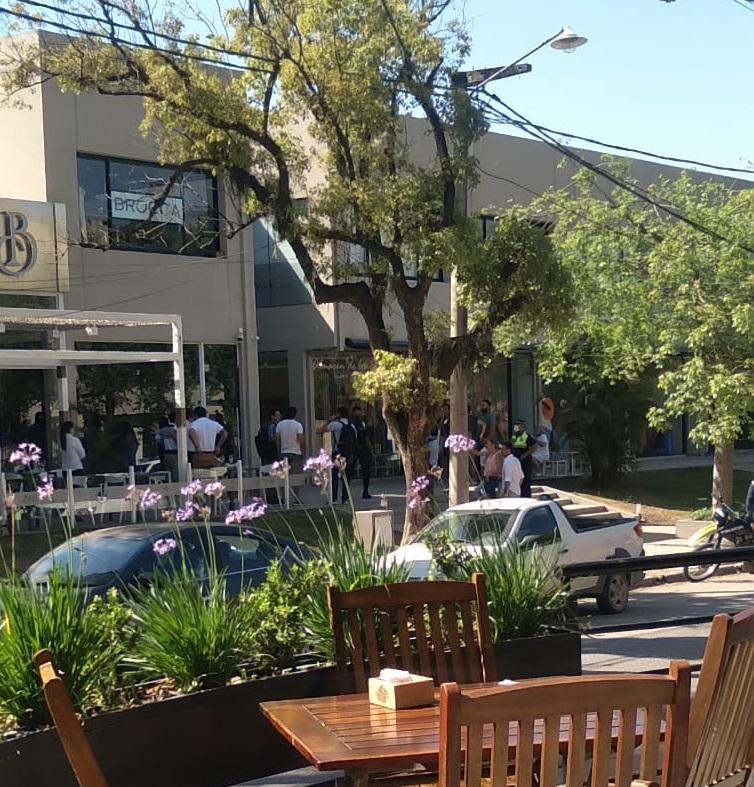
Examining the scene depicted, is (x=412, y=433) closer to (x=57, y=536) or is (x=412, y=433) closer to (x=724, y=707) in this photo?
(x=57, y=536)

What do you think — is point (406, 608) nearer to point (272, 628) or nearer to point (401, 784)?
point (272, 628)

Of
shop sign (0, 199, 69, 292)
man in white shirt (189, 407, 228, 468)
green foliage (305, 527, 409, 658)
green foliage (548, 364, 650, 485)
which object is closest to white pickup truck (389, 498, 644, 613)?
green foliage (305, 527, 409, 658)

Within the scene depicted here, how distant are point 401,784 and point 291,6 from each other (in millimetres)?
12126

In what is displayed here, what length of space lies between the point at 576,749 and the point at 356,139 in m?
12.9

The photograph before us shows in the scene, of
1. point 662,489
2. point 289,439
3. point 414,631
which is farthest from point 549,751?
point 662,489

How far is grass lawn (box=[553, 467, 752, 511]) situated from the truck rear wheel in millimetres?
11066

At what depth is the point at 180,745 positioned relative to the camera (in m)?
3.96

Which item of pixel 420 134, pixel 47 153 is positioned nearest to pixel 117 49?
pixel 47 153

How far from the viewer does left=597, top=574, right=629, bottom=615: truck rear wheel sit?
13008 millimetres

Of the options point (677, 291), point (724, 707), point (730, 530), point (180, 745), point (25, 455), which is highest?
point (677, 291)

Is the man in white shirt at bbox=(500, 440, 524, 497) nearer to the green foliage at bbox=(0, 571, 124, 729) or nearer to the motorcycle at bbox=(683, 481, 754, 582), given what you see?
the motorcycle at bbox=(683, 481, 754, 582)

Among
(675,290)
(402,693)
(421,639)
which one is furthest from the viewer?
(675,290)

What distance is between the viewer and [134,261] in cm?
2320

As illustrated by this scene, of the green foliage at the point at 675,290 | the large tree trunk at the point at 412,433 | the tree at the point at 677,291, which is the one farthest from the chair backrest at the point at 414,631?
the green foliage at the point at 675,290
